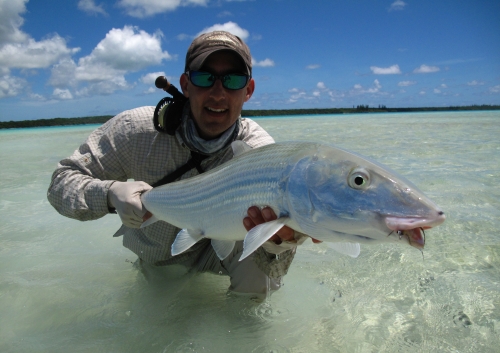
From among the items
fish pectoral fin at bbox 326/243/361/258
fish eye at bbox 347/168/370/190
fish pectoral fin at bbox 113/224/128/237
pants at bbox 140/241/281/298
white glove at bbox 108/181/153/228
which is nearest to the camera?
fish eye at bbox 347/168/370/190

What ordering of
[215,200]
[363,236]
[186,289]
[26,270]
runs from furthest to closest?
1. [26,270]
2. [186,289]
3. [215,200]
4. [363,236]

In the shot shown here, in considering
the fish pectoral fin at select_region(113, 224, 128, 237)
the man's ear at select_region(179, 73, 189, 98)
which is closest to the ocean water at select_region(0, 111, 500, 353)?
the fish pectoral fin at select_region(113, 224, 128, 237)

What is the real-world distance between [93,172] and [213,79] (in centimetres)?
119

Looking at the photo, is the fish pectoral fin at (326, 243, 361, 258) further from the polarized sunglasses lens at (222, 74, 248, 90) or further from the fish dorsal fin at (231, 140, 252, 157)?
the polarized sunglasses lens at (222, 74, 248, 90)

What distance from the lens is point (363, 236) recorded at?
1.51 meters

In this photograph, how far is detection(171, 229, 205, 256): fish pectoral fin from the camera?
2.40 metres

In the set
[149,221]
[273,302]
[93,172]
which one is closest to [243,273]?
[273,302]

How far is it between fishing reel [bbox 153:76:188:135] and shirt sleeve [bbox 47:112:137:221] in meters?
0.27

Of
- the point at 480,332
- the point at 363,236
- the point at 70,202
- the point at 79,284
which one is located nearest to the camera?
the point at 363,236

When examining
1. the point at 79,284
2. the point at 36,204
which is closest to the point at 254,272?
the point at 79,284

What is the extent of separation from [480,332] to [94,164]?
2.96 meters

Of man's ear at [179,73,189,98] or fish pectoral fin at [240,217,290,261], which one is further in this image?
man's ear at [179,73,189,98]

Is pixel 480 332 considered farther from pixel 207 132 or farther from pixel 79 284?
pixel 79 284

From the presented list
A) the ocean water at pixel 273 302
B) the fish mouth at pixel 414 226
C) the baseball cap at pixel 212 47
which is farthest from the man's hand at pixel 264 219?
the baseball cap at pixel 212 47
